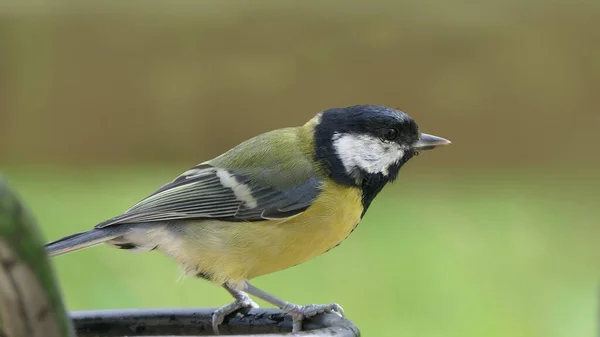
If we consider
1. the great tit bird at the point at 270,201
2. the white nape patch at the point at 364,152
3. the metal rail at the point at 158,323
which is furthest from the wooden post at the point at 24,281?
the white nape patch at the point at 364,152

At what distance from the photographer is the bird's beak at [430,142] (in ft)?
4.11

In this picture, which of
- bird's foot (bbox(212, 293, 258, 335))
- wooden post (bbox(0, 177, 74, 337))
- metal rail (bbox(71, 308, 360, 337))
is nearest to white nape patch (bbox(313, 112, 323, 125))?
bird's foot (bbox(212, 293, 258, 335))

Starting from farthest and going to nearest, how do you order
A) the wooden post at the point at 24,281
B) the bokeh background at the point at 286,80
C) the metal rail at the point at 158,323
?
the bokeh background at the point at 286,80, the metal rail at the point at 158,323, the wooden post at the point at 24,281

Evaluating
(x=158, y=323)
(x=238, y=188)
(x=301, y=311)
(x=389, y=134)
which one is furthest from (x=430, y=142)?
(x=158, y=323)

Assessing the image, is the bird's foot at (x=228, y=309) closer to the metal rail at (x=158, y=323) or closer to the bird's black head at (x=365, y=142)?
the metal rail at (x=158, y=323)

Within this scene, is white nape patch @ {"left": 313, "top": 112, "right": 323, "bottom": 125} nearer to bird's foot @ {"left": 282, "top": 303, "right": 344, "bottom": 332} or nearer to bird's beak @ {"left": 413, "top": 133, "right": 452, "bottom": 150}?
bird's beak @ {"left": 413, "top": 133, "right": 452, "bottom": 150}

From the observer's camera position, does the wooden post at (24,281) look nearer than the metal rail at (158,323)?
Yes

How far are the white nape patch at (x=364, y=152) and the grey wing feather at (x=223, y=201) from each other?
61 millimetres

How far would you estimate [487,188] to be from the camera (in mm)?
1530

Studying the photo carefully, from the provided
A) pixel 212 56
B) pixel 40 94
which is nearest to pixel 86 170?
pixel 40 94

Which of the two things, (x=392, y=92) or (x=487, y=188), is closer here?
Answer: (x=392, y=92)

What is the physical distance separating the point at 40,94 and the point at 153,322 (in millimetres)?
587

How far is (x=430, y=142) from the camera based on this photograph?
1.25 m

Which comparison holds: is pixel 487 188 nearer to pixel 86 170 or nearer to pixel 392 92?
pixel 392 92
